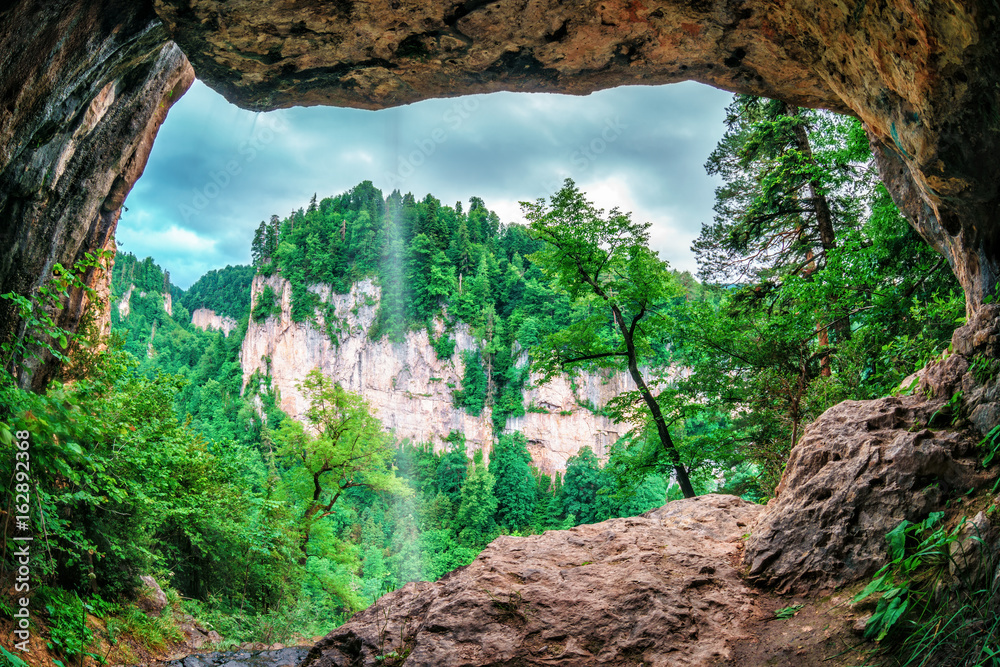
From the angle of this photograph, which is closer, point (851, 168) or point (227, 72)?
point (227, 72)

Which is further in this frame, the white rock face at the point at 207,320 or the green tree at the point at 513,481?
the white rock face at the point at 207,320

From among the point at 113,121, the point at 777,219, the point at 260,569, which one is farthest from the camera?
the point at 260,569

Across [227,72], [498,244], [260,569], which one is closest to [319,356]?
[498,244]

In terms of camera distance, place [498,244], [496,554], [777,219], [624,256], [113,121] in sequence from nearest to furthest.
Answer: [496,554], [113,121], [624,256], [777,219], [498,244]

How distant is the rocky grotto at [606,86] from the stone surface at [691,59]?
18 millimetres

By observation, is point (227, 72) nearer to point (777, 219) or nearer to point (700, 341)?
point (700, 341)

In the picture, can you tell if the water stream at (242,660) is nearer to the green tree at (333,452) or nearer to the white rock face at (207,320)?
the green tree at (333,452)

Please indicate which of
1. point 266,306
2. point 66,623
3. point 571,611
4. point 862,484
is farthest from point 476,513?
point 862,484

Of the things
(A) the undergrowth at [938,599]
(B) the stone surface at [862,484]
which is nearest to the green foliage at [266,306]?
(B) the stone surface at [862,484]

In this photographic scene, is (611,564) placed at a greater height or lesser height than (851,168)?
lesser

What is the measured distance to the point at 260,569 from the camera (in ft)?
41.4

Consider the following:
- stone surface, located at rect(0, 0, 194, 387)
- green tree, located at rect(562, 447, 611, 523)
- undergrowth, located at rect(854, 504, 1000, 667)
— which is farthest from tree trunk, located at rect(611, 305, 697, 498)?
green tree, located at rect(562, 447, 611, 523)

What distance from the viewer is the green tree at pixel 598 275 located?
35.0 feet

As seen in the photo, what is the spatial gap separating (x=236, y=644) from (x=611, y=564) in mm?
8707
